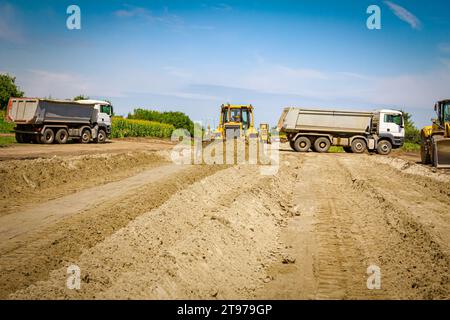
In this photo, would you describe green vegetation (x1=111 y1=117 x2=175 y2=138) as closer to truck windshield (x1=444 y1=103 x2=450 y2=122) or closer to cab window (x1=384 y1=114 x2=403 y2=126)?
cab window (x1=384 y1=114 x2=403 y2=126)

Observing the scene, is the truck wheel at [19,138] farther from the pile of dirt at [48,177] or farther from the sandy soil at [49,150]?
the pile of dirt at [48,177]

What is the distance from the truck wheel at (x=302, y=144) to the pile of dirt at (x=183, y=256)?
686 inches

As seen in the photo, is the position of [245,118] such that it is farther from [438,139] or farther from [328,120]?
[438,139]

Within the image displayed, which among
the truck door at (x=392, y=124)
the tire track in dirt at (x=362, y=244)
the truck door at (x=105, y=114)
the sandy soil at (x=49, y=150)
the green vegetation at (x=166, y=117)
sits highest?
the green vegetation at (x=166, y=117)

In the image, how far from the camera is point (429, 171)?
18.4 m

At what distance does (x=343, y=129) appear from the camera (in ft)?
88.7

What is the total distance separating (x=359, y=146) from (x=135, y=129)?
82.0 feet

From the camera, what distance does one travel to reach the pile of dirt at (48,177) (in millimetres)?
11498

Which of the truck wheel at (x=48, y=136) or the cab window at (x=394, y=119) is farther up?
the cab window at (x=394, y=119)

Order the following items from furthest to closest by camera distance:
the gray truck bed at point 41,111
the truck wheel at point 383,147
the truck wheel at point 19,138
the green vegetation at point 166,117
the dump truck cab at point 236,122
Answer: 1. the green vegetation at point 166,117
2. the truck wheel at point 383,147
3. the dump truck cab at point 236,122
4. the truck wheel at point 19,138
5. the gray truck bed at point 41,111

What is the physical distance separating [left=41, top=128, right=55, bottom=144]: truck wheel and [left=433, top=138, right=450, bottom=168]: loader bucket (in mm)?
21234

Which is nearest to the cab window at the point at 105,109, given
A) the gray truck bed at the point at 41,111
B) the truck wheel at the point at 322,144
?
the gray truck bed at the point at 41,111

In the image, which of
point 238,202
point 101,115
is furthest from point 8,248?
point 101,115

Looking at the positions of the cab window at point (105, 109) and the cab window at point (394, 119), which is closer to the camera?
the cab window at point (394, 119)
